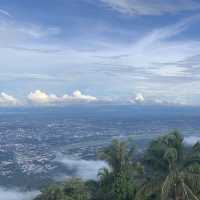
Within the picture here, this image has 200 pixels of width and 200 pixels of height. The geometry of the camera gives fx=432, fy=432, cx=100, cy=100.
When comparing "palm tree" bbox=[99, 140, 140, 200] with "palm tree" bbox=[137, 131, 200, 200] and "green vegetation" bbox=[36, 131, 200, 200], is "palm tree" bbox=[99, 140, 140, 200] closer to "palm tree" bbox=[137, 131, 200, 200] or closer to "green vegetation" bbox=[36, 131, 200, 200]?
"green vegetation" bbox=[36, 131, 200, 200]

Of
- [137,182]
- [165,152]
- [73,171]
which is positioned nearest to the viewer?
[165,152]

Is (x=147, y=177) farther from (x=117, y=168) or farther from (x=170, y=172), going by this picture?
(x=117, y=168)

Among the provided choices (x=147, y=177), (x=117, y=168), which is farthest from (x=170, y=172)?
(x=117, y=168)

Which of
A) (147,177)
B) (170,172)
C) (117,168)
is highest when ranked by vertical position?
(170,172)

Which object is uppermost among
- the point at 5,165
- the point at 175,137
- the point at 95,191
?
the point at 175,137

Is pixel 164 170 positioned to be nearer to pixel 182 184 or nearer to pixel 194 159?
pixel 194 159

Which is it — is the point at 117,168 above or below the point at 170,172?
below

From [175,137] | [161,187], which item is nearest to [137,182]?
[175,137]

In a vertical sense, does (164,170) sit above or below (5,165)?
above

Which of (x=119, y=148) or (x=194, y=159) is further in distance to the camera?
(x=119, y=148)
